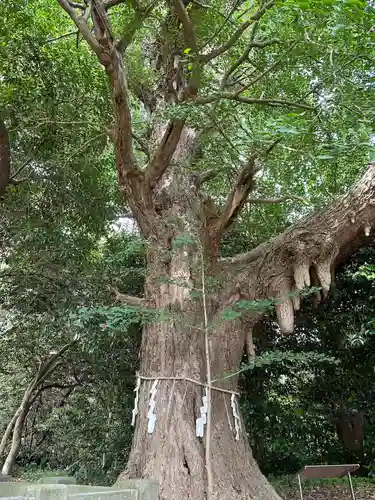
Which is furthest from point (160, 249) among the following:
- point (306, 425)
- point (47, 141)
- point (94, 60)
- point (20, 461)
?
point (20, 461)

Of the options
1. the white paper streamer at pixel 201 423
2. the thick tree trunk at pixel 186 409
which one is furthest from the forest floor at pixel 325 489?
the white paper streamer at pixel 201 423

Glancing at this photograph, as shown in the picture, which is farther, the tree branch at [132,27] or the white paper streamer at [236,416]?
the white paper streamer at [236,416]

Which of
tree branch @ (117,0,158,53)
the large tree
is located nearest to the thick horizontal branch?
the large tree

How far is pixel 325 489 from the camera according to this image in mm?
5742

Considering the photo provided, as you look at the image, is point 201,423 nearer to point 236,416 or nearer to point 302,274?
point 236,416

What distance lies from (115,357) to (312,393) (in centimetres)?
288

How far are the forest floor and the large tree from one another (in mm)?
1775

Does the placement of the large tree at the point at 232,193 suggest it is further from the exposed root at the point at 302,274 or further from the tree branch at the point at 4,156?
the tree branch at the point at 4,156

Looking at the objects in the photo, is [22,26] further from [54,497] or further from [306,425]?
[306,425]

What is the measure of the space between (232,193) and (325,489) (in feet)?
13.1

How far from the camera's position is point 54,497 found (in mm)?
2492

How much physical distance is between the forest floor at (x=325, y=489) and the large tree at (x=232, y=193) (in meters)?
1.77

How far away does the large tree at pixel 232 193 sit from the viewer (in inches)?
147

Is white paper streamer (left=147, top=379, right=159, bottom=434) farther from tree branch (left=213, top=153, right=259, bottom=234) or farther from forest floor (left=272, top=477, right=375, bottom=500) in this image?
forest floor (left=272, top=477, right=375, bottom=500)
